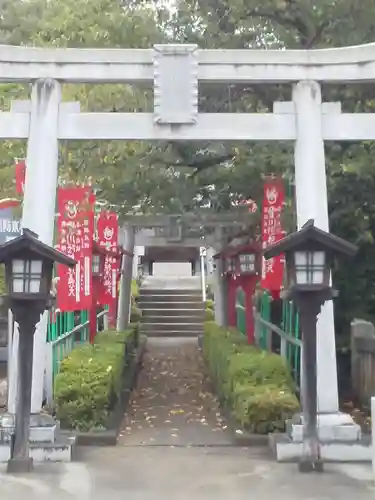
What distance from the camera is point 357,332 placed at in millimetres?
11555

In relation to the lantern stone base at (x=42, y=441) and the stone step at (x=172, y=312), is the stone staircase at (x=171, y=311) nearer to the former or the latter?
the stone step at (x=172, y=312)

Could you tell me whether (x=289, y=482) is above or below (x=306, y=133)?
below

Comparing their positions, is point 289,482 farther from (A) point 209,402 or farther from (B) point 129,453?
(A) point 209,402

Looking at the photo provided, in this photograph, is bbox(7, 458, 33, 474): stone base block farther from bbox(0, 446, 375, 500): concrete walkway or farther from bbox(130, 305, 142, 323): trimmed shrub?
bbox(130, 305, 142, 323): trimmed shrub

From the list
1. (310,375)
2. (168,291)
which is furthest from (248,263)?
(168,291)

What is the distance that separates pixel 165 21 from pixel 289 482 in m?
6.87

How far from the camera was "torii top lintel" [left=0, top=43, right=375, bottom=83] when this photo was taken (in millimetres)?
8609

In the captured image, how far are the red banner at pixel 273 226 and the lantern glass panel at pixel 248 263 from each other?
6.61 ft

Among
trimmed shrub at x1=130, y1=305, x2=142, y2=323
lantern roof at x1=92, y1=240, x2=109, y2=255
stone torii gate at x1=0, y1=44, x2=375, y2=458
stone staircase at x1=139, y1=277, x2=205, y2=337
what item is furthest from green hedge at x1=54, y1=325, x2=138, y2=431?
stone staircase at x1=139, y1=277, x2=205, y2=337

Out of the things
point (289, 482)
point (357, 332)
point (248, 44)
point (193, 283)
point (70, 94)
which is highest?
point (248, 44)

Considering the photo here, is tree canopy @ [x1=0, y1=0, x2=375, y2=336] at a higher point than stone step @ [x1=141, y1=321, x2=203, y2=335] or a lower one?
higher

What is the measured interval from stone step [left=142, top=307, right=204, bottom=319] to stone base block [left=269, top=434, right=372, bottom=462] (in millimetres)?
17737

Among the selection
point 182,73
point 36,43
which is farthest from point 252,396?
point 36,43

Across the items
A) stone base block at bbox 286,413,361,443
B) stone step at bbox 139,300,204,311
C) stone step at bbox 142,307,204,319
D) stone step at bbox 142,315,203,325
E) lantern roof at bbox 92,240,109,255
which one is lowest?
stone base block at bbox 286,413,361,443
